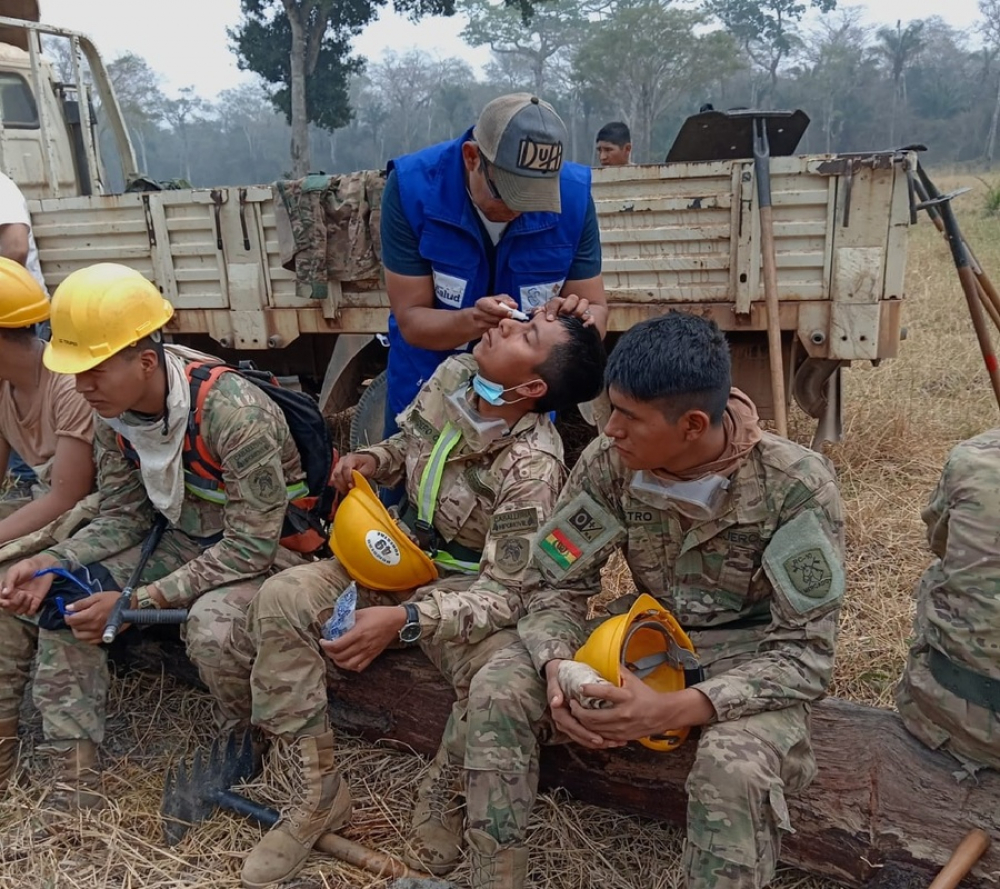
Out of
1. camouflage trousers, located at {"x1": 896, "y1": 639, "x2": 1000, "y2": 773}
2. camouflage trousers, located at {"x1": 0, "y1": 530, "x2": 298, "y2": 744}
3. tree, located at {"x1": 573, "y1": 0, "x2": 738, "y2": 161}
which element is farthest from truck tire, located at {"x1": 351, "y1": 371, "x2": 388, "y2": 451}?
tree, located at {"x1": 573, "y1": 0, "x2": 738, "y2": 161}

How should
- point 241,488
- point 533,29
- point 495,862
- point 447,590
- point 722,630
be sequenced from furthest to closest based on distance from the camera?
1. point 533,29
2. point 241,488
3. point 447,590
4. point 722,630
5. point 495,862

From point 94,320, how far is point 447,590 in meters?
1.21

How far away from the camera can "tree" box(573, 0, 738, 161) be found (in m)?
36.7

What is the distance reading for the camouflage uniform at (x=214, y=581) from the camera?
2.63m

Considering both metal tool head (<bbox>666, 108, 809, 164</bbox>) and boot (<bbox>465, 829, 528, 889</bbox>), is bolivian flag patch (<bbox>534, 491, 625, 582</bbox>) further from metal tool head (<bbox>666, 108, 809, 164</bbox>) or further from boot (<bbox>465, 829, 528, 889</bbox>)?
metal tool head (<bbox>666, 108, 809, 164</bbox>)

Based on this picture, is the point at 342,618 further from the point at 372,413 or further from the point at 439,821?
the point at 372,413

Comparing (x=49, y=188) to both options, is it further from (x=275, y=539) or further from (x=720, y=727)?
(x=720, y=727)

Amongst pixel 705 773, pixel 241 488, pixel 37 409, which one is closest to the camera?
pixel 705 773

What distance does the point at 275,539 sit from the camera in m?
2.70

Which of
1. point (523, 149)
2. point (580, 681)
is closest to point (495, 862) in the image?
point (580, 681)

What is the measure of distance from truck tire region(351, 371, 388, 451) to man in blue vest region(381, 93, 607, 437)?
173cm

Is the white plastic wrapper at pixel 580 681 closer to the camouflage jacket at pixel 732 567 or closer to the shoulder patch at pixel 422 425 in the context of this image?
the camouflage jacket at pixel 732 567

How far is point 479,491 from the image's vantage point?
2.53 m

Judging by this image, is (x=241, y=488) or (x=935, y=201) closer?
(x=241, y=488)
